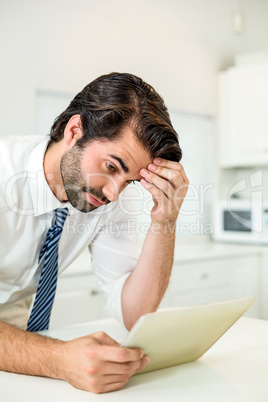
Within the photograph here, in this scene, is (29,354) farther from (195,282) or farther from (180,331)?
(195,282)

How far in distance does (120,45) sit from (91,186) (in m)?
2.23

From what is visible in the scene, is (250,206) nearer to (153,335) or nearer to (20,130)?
(20,130)

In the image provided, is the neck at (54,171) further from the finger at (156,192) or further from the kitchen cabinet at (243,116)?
the kitchen cabinet at (243,116)

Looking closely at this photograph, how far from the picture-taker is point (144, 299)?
1.43 m

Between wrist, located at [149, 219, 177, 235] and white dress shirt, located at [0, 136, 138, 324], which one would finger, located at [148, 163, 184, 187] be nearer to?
wrist, located at [149, 219, 177, 235]

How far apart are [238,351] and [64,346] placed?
44cm

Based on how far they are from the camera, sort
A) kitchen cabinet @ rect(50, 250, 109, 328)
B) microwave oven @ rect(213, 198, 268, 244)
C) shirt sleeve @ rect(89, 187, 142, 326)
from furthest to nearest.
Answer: microwave oven @ rect(213, 198, 268, 244) < kitchen cabinet @ rect(50, 250, 109, 328) < shirt sleeve @ rect(89, 187, 142, 326)

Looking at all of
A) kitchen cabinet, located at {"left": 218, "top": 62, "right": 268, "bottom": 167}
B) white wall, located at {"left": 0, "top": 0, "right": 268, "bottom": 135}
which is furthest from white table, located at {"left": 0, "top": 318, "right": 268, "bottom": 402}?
kitchen cabinet, located at {"left": 218, "top": 62, "right": 268, "bottom": 167}

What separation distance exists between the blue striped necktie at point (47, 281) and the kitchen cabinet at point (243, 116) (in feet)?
9.23

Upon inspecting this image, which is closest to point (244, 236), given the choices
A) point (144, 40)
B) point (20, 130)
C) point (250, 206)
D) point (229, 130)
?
point (250, 206)

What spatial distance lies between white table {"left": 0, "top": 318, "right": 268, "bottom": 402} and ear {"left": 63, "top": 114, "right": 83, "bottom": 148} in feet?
2.32

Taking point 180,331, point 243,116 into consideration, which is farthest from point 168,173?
point 243,116

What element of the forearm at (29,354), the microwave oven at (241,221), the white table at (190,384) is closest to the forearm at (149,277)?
the white table at (190,384)

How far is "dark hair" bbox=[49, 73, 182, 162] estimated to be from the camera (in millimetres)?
1310
